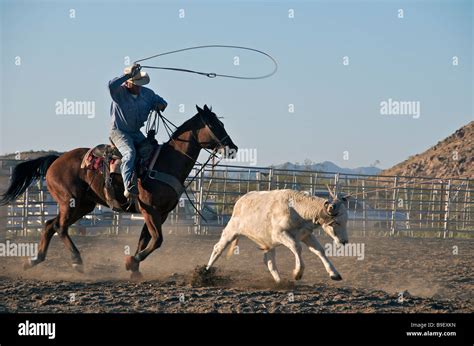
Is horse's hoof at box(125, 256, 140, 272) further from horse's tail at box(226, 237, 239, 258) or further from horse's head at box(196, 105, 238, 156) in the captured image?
horse's head at box(196, 105, 238, 156)

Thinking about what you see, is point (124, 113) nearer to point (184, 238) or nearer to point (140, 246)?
point (140, 246)

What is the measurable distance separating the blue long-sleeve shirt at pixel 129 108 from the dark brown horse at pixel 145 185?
0.43 metres

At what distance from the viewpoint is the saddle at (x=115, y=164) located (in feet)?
31.5

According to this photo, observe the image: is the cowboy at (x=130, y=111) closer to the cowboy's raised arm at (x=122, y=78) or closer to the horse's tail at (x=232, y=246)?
the cowboy's raised arm at (x=122, y=78)

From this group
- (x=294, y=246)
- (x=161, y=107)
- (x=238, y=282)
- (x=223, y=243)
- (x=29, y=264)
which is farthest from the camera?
(x=29, y=264)

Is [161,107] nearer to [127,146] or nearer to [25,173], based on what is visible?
[127,146]

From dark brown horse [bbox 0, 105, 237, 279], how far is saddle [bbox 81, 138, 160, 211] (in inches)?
4.0

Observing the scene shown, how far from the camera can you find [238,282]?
371 inches

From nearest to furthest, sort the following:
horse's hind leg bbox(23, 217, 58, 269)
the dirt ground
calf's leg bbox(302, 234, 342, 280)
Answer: the dirt ground
calf's leg bbox(302, 234, 342, 280)
horse's hind leg bbox(23, 217, 58, 269)

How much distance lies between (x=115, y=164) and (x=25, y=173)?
1687mm

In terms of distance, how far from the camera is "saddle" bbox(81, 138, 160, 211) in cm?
959

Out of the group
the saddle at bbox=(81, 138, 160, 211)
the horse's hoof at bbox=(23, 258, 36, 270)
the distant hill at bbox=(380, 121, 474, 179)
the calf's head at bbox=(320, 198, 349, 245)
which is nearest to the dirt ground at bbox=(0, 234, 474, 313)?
the horse's hoof at bbox=(23, 258, 36, 270)

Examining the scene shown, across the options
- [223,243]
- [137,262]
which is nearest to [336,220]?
[223,243]
